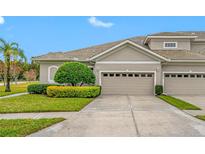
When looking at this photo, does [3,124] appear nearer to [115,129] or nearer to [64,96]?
[115,129]

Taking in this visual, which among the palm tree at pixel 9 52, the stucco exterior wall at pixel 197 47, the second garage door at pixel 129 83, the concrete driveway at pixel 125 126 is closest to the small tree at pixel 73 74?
the second garage door at pixel 129 83

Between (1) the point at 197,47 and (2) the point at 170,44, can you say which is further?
(1) the point at 197,47

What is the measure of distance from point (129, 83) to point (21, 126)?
1350 cm

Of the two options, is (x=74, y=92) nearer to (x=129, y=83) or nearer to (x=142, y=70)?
(x=129, y=83)

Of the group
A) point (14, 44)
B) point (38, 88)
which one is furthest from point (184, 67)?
point (14, 44)

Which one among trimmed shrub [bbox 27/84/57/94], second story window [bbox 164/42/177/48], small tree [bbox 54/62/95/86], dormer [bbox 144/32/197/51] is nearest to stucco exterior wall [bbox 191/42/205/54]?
dormer [bbox 144/32/197/51]

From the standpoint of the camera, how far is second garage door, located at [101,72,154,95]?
19562mm

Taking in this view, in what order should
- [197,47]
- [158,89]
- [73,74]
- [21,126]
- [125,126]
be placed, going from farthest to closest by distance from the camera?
[197,47], [158,89], [73,74], [125,126], [21,126]

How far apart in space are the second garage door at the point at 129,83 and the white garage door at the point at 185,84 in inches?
65.8

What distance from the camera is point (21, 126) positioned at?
7.09m

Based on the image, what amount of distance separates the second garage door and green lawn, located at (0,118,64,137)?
458 inches

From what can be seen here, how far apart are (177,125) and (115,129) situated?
216 cm
